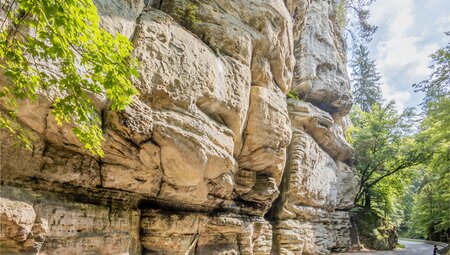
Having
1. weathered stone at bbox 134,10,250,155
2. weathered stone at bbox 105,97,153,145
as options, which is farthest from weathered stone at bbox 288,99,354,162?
weathered stone at bbox 105,97,153,145

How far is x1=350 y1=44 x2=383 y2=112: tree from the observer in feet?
102

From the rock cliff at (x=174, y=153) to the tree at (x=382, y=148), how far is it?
31.7ft

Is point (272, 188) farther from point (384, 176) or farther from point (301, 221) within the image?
point (384, 176)

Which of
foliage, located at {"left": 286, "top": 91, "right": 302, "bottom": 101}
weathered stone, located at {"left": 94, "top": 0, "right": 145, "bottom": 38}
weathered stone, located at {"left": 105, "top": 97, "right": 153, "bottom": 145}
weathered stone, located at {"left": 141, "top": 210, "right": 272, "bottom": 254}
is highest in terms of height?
foliage, located at {"left": 286, "top": 91, "right": 302, "bottom": 101}

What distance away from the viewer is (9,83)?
356 cm

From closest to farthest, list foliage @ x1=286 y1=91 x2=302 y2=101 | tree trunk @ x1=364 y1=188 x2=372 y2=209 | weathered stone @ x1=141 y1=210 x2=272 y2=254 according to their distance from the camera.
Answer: weathered stone @ x1=141 y1=210 x2=272 y2=254 < foliage @ x1=286 y1=91 x2=302 y2=101 < tree trunk @ x1=364 y1=188 x2=372 y2=209

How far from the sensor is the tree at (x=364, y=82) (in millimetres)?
31047

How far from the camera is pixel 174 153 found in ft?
17.2

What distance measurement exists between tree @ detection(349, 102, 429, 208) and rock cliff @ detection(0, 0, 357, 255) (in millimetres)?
9658

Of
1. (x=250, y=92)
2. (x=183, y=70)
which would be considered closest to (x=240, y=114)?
(x=250, y=92)

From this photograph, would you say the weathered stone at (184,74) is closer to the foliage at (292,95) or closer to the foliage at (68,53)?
the foliage at (68,53)

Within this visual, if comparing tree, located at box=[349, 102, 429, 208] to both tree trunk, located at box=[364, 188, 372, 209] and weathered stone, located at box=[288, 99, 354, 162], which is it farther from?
weathered stone, located at box=[288, 99, 354, 162]

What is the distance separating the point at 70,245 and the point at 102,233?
2.01 ft

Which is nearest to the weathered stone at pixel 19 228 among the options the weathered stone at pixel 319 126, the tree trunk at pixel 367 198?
the weathered stone at pixel 319 126
